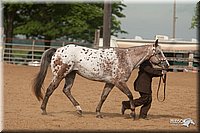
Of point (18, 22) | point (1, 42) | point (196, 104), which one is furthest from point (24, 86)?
point (18, 22)

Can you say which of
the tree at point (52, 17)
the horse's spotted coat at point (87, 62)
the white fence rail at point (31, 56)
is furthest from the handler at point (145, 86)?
the tree at point (52, 17)

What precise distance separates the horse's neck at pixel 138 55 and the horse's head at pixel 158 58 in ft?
0.33

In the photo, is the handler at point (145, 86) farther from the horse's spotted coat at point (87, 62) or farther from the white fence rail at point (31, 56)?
the white fence rail at point (31, 56)

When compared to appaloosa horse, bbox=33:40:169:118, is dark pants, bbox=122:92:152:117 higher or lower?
lower

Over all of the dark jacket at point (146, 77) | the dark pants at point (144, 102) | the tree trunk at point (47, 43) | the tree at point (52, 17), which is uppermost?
the tree at point (52, 17)

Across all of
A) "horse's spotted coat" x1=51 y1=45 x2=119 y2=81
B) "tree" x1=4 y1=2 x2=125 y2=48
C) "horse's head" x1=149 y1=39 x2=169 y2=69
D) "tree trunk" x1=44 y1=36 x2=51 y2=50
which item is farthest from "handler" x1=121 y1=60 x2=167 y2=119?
"tree" x1=4 y1=2 x2=125 y2=48

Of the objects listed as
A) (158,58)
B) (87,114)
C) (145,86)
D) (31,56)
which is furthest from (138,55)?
(31,56)

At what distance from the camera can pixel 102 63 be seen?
8055 mm

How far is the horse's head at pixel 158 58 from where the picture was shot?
8297mm

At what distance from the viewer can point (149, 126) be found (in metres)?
7.30

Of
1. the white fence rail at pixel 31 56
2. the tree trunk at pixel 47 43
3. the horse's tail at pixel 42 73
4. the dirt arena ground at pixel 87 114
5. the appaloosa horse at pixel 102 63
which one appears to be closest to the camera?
the dirt arena ground at pixel 87 114

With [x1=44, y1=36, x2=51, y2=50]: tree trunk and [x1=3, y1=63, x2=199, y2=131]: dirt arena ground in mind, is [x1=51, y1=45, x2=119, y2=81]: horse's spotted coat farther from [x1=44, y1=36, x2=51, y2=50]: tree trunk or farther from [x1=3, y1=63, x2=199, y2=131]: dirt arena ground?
[x1=44, y1=36, x2=51, y2=50]: tree trunk

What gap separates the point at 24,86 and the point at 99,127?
6.96 metres

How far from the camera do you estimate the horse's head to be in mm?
8297
